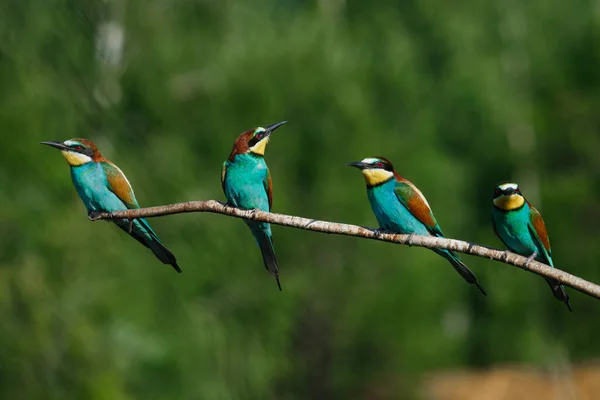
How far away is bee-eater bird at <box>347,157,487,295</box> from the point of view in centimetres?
514

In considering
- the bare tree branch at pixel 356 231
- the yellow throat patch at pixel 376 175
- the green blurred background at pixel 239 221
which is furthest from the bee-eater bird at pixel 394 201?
the green blurred background at pixel 239 221

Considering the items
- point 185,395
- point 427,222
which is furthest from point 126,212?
point 185,395

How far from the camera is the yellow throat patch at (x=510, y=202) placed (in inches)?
201

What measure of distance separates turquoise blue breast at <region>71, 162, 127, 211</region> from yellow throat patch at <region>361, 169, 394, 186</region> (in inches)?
47.6

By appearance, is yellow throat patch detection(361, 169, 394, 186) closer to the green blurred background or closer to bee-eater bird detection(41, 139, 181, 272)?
bee-eater bird detection(41, 139, 181, 272)

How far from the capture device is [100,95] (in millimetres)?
16125

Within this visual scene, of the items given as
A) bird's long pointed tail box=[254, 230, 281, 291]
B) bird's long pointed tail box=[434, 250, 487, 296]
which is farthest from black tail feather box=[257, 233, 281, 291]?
bird's long pointed tail box=[434, 250, 487, 296]

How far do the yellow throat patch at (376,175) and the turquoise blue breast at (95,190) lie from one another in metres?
1.21

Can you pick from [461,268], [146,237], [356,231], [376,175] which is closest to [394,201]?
[376,175]

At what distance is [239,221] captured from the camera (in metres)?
15.8

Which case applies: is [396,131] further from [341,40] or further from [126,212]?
[126,212]

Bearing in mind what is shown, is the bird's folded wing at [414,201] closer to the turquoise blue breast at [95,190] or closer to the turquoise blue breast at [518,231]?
the turquoise blue breast at [518,231]

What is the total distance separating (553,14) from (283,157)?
9959 millimetres

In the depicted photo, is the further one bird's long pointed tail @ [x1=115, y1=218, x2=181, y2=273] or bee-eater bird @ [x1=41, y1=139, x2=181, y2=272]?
bee-eater bird @ [x1=41, y1=139, x2=181, y2=272]
